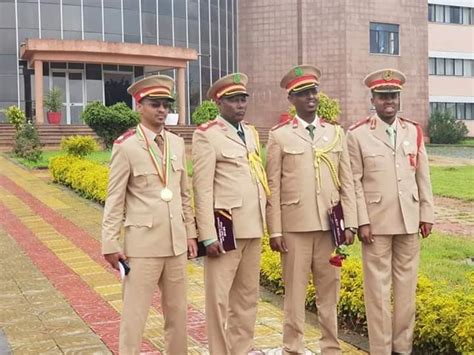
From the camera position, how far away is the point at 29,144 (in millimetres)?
17531

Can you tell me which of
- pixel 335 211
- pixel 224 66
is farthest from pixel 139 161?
pixel 224 66

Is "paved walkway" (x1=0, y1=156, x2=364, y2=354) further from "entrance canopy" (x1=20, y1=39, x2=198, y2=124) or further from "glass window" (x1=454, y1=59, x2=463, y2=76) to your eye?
"glass window" (x1=454, y1=59, x2=463, y2=76)

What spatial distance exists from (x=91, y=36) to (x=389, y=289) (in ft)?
80.2

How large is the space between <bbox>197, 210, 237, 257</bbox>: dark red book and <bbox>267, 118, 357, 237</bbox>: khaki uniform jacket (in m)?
0.32

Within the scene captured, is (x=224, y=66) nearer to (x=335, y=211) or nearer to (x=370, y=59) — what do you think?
(x=370, y=59)

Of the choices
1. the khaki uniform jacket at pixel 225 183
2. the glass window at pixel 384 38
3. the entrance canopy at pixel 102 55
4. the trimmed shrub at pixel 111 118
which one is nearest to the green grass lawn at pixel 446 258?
the khaki uniform jacket at pixel 225 183

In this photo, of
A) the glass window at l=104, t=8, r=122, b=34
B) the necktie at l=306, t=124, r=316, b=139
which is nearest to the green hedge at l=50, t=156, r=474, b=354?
the necktie at l=306, t=124, r=316, b=139

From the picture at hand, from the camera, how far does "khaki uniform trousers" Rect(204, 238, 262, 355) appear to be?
384 centimetres

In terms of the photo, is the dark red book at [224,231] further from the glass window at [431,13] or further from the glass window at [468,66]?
the glass window at [468,66]

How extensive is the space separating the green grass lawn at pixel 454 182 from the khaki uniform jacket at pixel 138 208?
29.2 feet

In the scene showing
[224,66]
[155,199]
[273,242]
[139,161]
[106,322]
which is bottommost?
[106,322]

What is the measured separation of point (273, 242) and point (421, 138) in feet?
4.18

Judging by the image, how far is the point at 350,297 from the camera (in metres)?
4.84

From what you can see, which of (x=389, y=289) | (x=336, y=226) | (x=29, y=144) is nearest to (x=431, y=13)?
(x=29, y=144)
